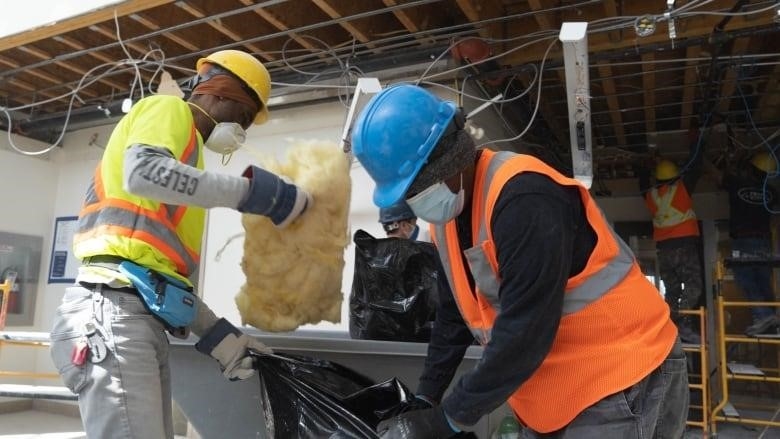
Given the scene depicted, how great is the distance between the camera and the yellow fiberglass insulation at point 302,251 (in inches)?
71.7

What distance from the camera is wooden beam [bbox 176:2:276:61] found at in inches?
129

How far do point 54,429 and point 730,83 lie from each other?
6.02 metres

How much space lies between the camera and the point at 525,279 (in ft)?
3.35

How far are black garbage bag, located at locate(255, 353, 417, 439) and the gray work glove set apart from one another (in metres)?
0.05

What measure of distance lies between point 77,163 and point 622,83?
5.04 m

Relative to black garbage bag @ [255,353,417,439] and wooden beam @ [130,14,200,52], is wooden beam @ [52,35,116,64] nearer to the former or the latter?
wooden beam @ [130,14,200,52]

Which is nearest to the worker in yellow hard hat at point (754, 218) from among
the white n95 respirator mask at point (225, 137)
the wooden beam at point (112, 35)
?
the white n95 respirator mask at point (225, 137)

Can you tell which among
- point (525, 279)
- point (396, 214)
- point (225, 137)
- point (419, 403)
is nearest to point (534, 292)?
point (525, 279)

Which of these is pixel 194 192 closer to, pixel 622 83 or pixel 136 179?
pixel 136 179

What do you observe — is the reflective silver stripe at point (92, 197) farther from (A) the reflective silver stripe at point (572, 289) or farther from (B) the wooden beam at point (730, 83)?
(B) the wooden beam at point (730, 83)

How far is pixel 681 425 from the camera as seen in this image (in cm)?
127

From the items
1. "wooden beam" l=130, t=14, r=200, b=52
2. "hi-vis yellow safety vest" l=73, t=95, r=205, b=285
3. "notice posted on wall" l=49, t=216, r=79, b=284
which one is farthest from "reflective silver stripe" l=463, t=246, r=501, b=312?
"notice posted on wall" l=49, t=216, r=79, b=284

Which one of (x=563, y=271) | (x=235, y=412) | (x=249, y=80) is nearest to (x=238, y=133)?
(x=249, y=80)

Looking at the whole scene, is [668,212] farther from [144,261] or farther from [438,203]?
[144,261]
